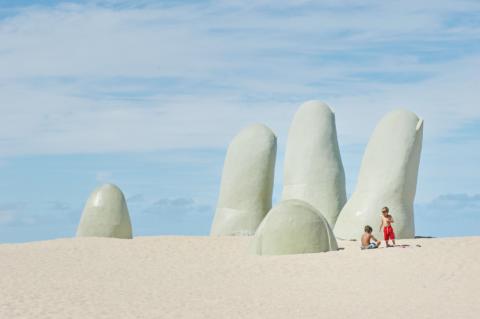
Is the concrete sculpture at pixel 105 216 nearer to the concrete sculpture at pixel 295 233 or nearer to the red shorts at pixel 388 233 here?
the concrete sculpture at pixel 295 233

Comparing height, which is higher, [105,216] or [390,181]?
[390,181]

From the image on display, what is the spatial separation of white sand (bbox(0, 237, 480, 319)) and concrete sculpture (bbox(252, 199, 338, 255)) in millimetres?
442

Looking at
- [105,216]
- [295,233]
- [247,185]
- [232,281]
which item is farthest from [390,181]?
[105,216]

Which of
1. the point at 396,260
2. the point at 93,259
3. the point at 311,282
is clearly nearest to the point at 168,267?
the point at 93,259

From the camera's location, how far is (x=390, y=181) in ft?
63.3

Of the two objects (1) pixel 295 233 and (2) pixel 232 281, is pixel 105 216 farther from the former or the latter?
(2) pixel 232 281

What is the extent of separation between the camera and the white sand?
38.1ft

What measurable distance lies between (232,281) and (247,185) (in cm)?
803

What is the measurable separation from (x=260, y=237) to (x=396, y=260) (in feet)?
9.94

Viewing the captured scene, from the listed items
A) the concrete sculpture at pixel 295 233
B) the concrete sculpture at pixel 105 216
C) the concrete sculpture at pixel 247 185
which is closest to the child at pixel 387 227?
the concrete sculpture at pixel 295 233

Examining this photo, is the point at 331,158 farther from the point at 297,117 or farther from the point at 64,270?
the point at 64,270

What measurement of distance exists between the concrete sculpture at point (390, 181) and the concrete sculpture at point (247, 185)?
3.09 m

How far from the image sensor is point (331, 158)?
2173 cm

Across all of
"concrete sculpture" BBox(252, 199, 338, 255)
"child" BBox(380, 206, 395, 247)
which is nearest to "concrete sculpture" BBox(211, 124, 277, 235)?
"concrete sculpture" BBox(252, 199, 338, 255)
